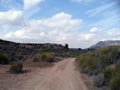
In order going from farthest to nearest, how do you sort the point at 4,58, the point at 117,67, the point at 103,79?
1. the point at 4,58
2. the point at 103,79
3. the point at 117,67

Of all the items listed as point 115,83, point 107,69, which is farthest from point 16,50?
point 115,83

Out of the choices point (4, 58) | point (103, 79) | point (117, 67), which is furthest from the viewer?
point (4, 58)

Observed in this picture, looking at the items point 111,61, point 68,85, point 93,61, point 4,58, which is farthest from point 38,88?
point 4,58

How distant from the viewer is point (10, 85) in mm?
22484

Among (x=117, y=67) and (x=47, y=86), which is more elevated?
(x=117, y=67)

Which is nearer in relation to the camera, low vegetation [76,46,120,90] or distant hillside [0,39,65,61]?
low vegetation [76,46,120,90]

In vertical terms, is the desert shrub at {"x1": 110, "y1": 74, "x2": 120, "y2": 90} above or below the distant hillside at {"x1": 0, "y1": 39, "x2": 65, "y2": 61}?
below

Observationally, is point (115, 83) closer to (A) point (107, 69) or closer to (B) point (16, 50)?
(A) point (107, 69)

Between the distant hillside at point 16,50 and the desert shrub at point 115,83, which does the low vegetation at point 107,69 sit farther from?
the distant hillside at point 16,50

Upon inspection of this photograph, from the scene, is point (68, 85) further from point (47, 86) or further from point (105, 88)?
point (105, 88)

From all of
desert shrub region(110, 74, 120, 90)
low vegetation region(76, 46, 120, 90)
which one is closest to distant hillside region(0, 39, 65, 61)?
low vegetation region(76, 46, 120, 90)

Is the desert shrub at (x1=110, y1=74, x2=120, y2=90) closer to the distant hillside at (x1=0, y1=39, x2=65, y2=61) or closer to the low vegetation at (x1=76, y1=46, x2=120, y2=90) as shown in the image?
the low vegetation at (x1=76, y1=46, x2=120, y2=90)

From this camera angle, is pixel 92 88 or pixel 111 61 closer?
pixel 92 88

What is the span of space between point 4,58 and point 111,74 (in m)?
29.4
